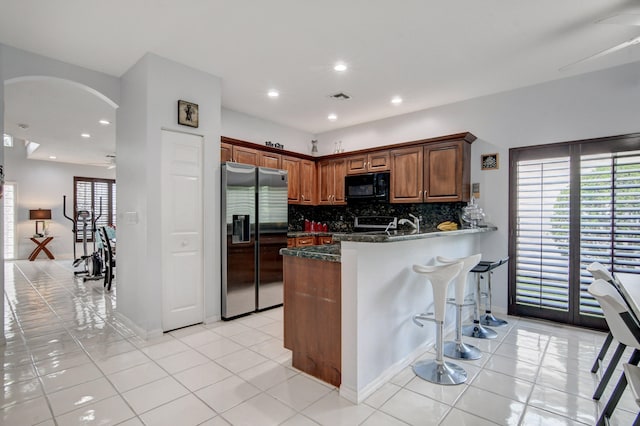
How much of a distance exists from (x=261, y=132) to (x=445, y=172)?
9.82ft

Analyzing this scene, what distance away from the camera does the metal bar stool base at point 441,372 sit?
2.36 metres

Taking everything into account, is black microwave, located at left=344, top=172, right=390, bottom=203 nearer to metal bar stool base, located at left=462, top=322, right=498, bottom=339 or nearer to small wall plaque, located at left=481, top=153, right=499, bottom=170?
small wall plaque, located at left=481, top=153, right=499, bottom=170

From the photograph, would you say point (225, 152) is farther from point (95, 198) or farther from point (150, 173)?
point (95, 198)

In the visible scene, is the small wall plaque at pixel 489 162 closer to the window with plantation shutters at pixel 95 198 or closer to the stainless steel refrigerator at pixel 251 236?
the stainless steel refrigerator at pixel 251 236

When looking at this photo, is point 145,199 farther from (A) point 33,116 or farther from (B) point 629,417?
(B) point 629,417

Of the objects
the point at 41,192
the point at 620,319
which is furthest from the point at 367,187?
the point at 41,192

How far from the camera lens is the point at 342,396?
7.14ft

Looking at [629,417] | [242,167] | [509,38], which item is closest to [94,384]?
[242,167]

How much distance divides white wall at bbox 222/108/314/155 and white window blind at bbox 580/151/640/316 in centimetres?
422

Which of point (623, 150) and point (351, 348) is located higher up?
point (623, 150)

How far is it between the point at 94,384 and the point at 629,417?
141 inches

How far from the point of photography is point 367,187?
5.11m

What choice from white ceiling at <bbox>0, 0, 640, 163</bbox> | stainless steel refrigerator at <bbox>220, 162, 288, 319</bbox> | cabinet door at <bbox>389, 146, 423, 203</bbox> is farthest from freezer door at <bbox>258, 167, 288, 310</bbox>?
cabinet door at <bbox>389, 146, 423, 203</bbox>

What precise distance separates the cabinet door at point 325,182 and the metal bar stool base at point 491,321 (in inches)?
118
